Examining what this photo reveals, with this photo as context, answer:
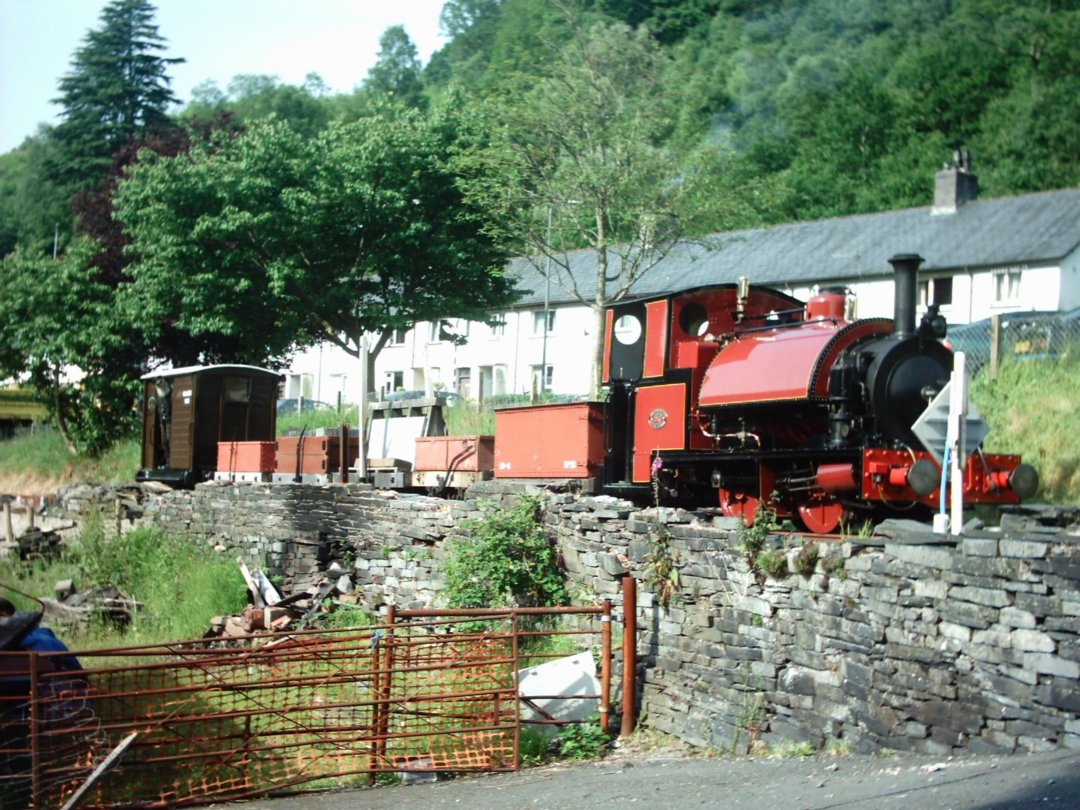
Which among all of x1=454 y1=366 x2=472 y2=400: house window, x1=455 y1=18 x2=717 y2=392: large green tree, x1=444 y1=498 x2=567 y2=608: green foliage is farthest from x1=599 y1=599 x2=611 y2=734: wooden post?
x1=454 y1=366 x2=472 y2=400: house window

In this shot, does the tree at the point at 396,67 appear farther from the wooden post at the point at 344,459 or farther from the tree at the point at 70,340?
the wooden post at the point at 344,459

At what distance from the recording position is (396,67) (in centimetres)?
8619

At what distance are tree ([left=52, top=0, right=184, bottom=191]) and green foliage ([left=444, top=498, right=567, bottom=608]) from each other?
39402mm

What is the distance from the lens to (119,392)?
33125 mm

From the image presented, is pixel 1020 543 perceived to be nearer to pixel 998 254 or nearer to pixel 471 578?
pixel 471 578

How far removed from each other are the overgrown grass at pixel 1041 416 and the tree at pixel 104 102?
39.6m

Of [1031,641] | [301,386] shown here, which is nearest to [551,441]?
[1031,641]

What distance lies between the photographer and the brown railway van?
83.7 ft

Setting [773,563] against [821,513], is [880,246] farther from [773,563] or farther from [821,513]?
[773,563]

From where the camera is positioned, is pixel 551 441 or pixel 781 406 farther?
pixel 551 441

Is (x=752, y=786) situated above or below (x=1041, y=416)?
below

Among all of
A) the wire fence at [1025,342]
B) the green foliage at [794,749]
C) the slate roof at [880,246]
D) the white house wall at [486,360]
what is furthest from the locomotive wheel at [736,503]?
the white house wall at [486,360]

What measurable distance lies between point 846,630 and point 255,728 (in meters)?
4.84

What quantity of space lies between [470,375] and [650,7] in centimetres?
3335
